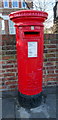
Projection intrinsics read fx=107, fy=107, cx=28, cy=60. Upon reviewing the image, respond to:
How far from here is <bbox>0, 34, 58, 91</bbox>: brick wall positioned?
226 centimetres

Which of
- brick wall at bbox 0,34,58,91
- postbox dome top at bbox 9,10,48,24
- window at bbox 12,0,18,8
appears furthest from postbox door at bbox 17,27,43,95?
window at bbox 12,0,18,8

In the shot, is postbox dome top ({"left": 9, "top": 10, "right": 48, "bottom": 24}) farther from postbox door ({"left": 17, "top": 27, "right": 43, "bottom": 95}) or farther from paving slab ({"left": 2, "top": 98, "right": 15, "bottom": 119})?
paving slab ({"left": 2, "top": 98, "right": 15, "bottom": 119})

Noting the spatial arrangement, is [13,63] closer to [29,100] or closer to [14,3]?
[29,100]

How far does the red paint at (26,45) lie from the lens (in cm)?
158

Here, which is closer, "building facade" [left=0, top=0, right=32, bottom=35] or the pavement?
the pavement

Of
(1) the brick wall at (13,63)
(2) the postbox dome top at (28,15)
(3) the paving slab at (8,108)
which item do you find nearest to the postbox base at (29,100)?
(3) the paving slab at (8,108)

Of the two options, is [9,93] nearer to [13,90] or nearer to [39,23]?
[13,90]

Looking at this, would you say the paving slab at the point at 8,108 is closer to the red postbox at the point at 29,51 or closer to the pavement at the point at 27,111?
the pavement at the point at 27,111

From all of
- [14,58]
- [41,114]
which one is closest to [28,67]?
[14,58]

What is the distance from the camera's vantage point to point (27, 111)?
191cm

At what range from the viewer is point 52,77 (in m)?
2.51

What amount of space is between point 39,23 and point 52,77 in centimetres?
136

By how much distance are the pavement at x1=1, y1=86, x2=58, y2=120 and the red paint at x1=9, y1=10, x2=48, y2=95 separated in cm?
33

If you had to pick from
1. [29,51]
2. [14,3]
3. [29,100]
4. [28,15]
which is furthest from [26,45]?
[14,3]
